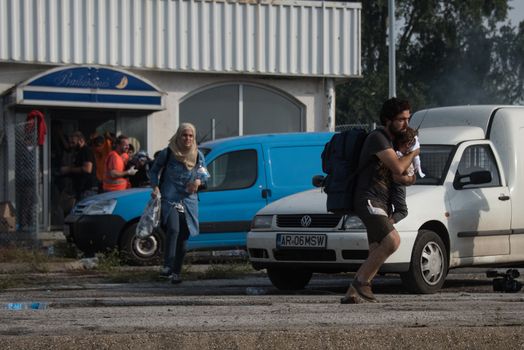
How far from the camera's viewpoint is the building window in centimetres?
2269

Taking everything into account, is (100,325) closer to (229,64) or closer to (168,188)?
(168,188)

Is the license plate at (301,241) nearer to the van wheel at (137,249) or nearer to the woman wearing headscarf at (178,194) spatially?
the woman wearing headscarf at (178,194)

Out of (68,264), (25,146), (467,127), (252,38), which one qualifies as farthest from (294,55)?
(467,127)

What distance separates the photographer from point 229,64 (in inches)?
890

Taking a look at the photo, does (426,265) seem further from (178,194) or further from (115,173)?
(115,173)

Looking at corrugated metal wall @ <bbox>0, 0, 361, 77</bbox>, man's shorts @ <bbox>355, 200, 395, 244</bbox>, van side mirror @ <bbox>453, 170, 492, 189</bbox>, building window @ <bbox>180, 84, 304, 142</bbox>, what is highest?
corrugated metal wall @ <bbox>0, 0, 361, 77</bbox>

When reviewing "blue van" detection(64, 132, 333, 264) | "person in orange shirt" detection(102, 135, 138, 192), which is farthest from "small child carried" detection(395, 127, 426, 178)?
"person in orange shirt" detection(102, 135, 138, 192)

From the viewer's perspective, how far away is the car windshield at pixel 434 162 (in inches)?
475

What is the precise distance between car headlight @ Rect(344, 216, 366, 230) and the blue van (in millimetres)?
4976

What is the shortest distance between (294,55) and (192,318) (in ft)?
49.4

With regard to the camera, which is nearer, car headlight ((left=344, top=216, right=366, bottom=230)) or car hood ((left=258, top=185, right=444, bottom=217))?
car headlight ((left=344, top=216, right=366, bottom=230))

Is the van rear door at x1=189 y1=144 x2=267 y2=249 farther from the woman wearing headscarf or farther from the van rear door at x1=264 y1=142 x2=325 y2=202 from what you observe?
the woman wearing headscarf

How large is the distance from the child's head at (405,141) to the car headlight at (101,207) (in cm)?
686

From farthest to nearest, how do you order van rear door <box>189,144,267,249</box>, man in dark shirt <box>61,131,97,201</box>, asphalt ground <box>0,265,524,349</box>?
man in dark shirt <box>61,131,97,201</box> < van rear door <box>189,144,267,249</box> < asphalt ground <box>0,265,524,349</box>
